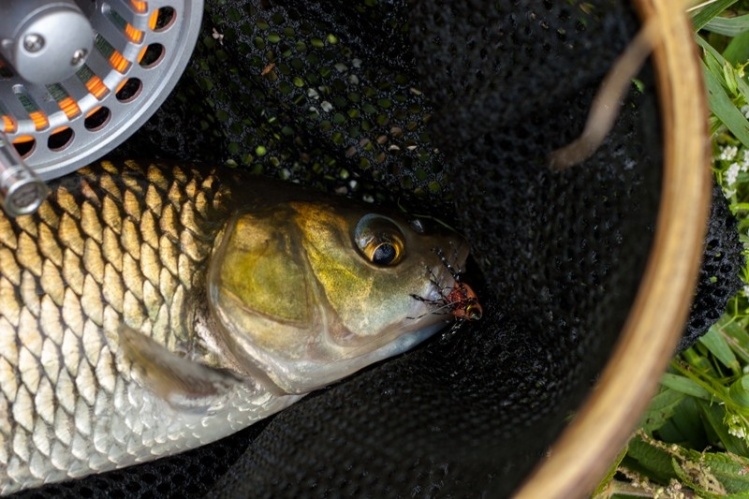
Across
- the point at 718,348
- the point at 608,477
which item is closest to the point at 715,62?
the point at 718,348

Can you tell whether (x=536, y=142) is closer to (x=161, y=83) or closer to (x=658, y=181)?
(x=658, y=181)

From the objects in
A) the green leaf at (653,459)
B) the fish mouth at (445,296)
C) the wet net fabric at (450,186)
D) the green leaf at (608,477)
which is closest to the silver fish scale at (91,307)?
the wet net fabric at (450,186)

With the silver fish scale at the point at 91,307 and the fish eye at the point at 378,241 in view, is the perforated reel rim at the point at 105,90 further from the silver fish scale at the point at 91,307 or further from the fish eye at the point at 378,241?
the fish eye at the point at 378,241

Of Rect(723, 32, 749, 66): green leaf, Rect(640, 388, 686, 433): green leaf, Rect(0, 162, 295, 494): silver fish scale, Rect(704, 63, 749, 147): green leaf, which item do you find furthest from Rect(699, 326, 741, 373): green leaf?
Rect(0, 162, 295, 494): silver fish scale

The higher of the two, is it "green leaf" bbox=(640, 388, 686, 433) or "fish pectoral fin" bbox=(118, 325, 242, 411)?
"green leaf" bbox=(640, 388, 686, 433)

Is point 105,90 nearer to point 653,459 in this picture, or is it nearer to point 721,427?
point 653,459

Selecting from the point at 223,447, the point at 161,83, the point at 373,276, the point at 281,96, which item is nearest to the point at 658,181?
the point at 373,276

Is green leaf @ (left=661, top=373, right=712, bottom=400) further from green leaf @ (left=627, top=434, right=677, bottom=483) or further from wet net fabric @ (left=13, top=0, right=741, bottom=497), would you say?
wet net fabric @ (left=13, top=0, right=741, bottom=497)
